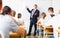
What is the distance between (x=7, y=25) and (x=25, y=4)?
0.81 feet

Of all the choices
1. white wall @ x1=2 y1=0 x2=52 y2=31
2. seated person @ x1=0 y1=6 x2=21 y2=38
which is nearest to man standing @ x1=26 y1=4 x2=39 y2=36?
white wall @ x1=2 y1=0 x2=52 y2=31

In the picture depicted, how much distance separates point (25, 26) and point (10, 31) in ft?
0.46

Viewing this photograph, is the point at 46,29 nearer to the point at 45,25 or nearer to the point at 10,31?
the point at 45,25

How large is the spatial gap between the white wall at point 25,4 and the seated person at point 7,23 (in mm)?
53

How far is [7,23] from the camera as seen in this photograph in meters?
1.21

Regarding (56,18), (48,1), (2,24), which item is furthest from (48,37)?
(2,24)

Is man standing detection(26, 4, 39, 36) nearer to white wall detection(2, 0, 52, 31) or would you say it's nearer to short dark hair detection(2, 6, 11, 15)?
white wall detection(2, 0, 52, 31)

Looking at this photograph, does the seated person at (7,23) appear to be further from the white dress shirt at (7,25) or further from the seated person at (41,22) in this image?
the seated person at (41,22)

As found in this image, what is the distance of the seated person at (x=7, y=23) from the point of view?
3.92 feet

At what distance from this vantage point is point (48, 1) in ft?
4.13

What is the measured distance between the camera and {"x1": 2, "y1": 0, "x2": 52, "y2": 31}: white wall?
1217mm

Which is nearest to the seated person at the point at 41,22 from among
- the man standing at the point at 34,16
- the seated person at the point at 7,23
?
the man standing at the point at 34,16

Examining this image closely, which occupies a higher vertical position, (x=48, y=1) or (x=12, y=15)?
(x=48, y=1)

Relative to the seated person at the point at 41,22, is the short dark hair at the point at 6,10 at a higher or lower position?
higher
